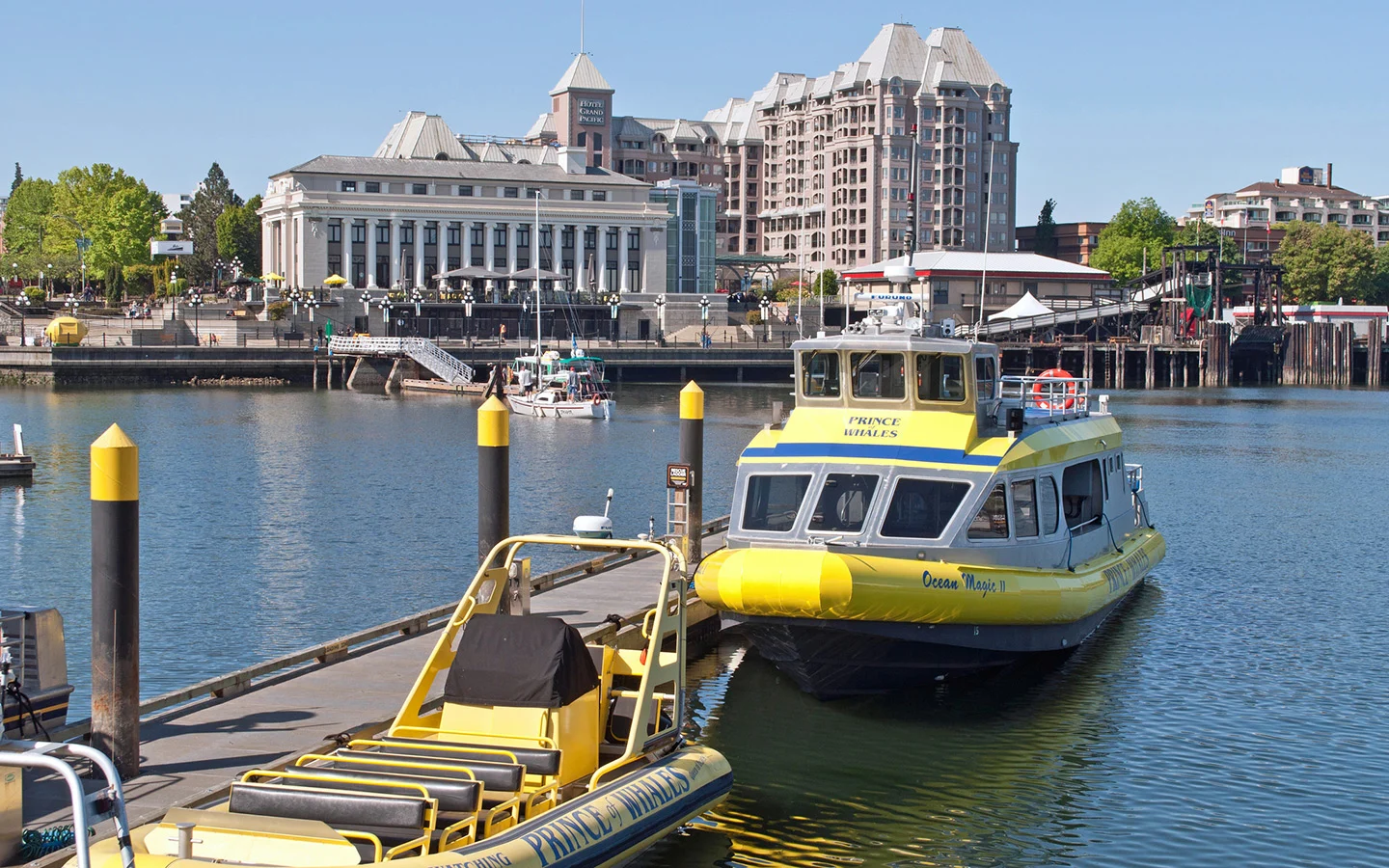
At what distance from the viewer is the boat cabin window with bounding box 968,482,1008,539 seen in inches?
882

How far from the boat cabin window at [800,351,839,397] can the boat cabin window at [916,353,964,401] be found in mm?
1386

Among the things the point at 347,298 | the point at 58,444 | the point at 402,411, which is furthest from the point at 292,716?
the point at 347,298

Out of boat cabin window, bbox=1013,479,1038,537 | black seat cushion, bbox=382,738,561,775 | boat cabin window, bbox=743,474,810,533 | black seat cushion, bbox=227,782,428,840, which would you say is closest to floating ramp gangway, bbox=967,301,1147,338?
boat cabin window, bbox=1013,479,1038,537

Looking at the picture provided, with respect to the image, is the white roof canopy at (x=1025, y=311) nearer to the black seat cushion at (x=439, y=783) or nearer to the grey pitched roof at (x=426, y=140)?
the grey pitched roof at (x=426, y=140)

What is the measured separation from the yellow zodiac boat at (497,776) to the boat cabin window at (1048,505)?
8.44 meters

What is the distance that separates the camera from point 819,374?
24.7 metres

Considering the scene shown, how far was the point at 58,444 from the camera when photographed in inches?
2372

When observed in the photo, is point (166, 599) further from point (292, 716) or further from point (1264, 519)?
point (1264, 519)

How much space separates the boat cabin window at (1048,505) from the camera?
78.3ft

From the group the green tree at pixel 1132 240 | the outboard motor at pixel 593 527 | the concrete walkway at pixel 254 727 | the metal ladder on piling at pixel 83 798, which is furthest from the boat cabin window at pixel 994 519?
the green tree at pixel 1132 240

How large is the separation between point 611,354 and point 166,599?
3159 inches

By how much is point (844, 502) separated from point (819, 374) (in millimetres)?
2953

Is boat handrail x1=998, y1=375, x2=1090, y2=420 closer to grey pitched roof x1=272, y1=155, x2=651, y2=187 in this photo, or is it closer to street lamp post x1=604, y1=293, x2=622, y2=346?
street lamp post x1=604, y1=293, x2=622, y2=346

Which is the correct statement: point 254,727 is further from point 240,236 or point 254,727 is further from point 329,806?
point 240,236
